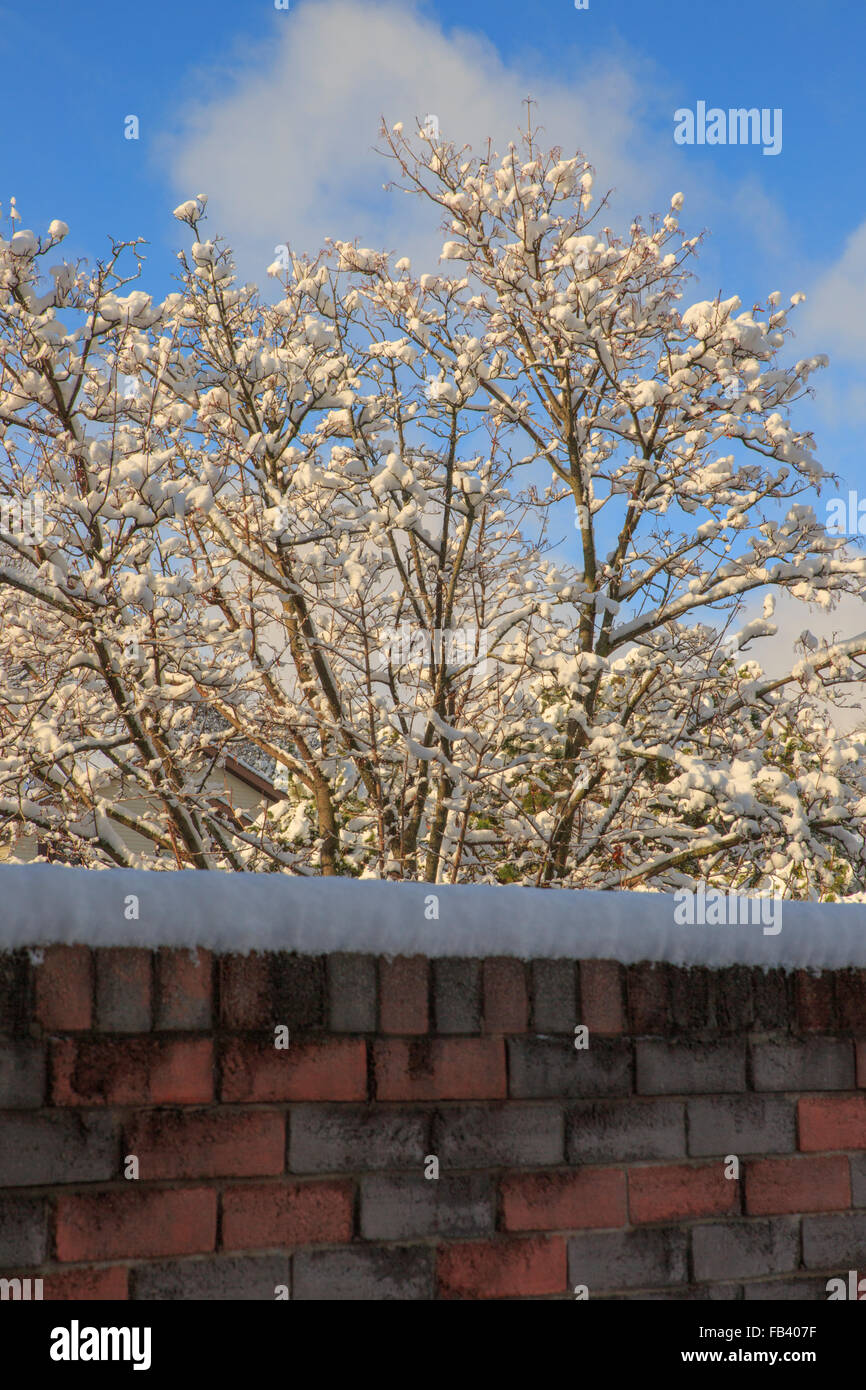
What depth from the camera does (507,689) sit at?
23.8 feet

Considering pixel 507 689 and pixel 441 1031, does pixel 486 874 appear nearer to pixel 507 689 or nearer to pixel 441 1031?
pixel 507 689

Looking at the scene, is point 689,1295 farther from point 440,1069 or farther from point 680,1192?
point 440,1069

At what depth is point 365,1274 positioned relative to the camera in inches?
90.0

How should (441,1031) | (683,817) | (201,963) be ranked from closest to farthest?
(201,963), (441,1031), (683,817)

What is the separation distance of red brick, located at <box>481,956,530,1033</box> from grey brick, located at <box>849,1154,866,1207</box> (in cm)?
97

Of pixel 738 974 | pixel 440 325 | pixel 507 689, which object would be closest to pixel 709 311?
pixel 440 325

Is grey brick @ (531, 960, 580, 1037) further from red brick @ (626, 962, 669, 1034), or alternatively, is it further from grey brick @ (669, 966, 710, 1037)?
grey brick @ (669, 966, 710, 1037)

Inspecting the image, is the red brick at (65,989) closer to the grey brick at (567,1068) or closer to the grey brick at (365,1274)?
the grey brick at (365,1274)

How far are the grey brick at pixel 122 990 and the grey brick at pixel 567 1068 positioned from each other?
0.77 meters

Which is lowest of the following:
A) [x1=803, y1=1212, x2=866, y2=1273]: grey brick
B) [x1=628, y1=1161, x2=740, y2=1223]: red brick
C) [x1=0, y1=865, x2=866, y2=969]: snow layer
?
[x1=803, y1=1212, x2=866, y2=1273]: grey brick

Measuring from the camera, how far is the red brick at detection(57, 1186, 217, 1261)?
81.9 inches

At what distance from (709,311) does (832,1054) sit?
18.7 ft

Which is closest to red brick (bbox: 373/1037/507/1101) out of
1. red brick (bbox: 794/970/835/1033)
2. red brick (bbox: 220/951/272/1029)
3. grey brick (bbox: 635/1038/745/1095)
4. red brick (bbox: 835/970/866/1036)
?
red brick (bbox: 220/951/272/1029)

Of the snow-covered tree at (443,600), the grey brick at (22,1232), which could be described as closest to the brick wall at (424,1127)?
the grey brick at (22,1232)
